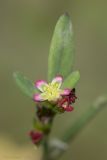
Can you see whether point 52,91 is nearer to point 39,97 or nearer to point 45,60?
point 39,97

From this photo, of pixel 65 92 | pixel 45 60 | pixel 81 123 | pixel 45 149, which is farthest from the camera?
pixel 45 60

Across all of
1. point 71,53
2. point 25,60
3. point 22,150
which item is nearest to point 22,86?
point 71,53

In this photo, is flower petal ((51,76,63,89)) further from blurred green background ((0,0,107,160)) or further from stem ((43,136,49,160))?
blurred green background ((0,0,107,160))

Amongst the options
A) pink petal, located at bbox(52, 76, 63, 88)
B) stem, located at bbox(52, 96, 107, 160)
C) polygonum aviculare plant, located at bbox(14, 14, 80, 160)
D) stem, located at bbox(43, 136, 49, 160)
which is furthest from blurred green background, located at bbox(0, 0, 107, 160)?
pink petal, located at bbox(52, 76, 63, 88)

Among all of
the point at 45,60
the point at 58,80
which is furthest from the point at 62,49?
the point at 45,60

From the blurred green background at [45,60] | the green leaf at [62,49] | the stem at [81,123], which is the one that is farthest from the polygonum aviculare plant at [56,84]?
the blurred green background at [45,60]

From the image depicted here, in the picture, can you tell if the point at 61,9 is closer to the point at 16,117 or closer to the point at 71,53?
the point at 16,117
